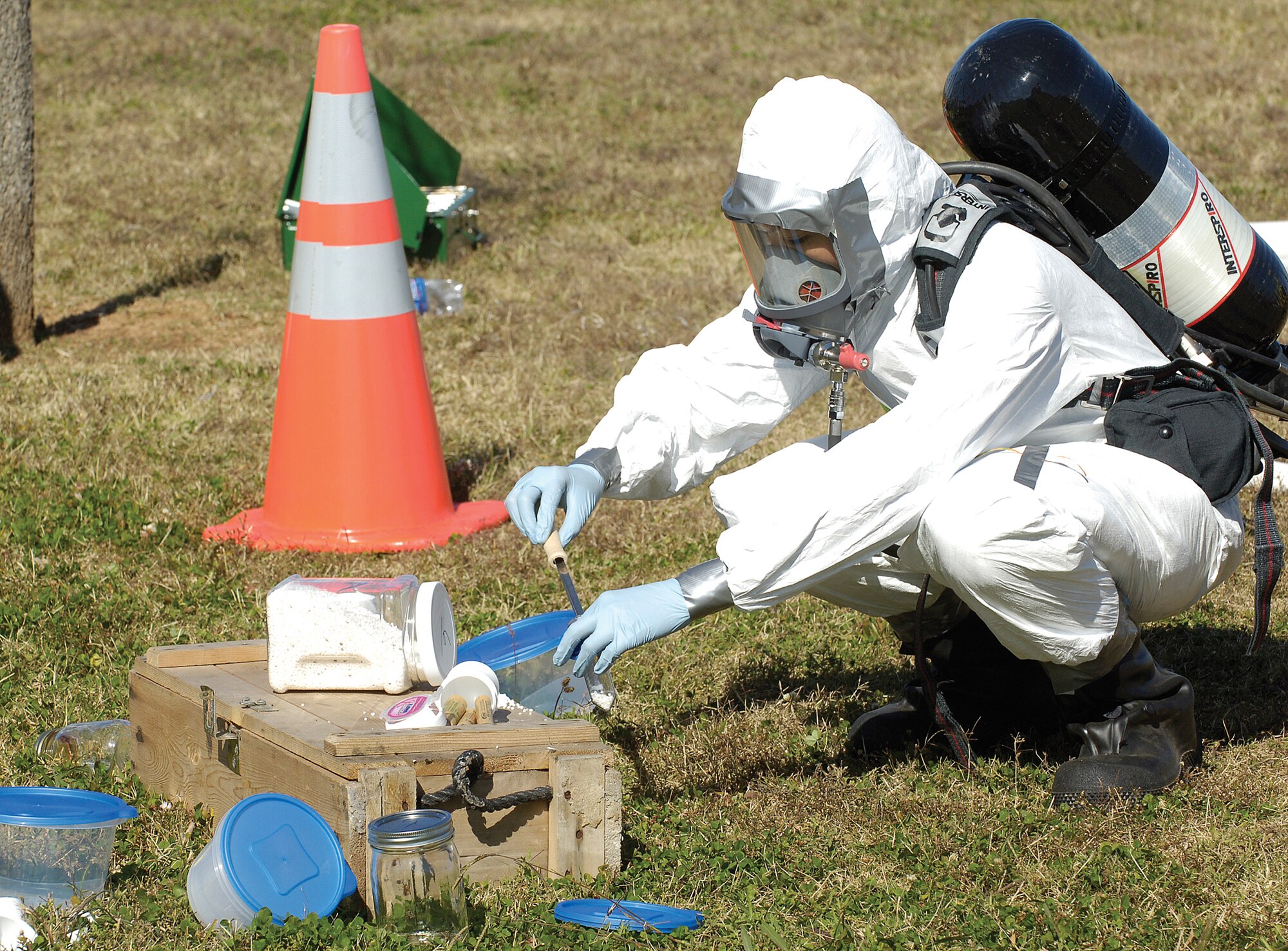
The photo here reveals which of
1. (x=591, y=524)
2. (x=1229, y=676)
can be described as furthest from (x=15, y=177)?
(x=1229, y=676)

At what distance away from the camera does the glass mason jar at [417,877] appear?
2.36 metres

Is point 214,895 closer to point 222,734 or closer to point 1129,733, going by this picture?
point 222,734

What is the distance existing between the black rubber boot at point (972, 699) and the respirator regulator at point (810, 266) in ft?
2.47

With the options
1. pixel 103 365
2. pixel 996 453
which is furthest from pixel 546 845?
pixel 103 365

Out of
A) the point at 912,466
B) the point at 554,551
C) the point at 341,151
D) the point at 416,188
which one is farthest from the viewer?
the point at 416,188

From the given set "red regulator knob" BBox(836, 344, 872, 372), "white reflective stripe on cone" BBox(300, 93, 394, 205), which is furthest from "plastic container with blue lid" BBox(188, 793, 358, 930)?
"white reflective stripe on cone" BBox(300, 93, 394, 205)

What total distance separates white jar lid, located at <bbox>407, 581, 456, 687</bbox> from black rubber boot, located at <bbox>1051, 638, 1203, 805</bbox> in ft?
4.51

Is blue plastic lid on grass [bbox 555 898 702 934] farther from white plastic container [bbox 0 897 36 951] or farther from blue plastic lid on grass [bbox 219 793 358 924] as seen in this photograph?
white plastic container [bbox 0 897 36 951]

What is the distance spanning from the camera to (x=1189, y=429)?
116 inches

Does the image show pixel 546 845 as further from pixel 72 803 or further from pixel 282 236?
pixel 282 236

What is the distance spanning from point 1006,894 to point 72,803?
69.7 inches

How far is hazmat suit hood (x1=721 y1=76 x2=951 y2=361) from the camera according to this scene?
2734 millimetres

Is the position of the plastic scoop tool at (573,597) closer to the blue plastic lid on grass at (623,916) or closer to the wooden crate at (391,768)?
the wooden crate at (391,768)

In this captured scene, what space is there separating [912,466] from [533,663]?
1.19 m
